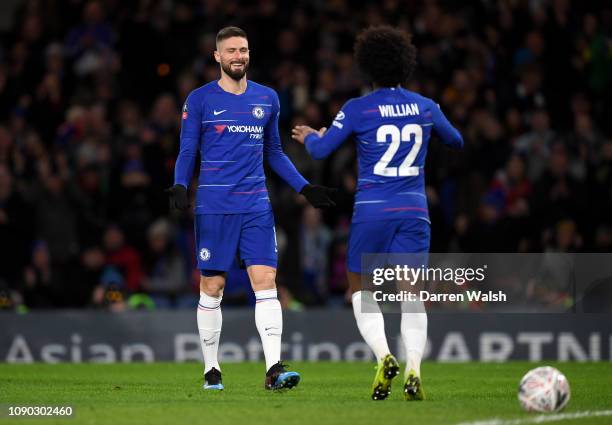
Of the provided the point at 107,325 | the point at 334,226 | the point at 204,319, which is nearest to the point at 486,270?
the point at 334,226

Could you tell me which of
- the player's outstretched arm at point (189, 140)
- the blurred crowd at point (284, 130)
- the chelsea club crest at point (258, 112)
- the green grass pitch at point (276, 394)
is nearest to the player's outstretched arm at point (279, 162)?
the chelsea club crest at point (258, 112)

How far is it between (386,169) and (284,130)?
8.32 metres

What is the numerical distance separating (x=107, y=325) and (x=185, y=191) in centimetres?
521

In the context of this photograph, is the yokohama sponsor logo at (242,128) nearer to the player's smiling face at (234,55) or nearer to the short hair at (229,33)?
the player's smiling face at (234,55)

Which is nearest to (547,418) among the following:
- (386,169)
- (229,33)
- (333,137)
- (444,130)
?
(386,169)

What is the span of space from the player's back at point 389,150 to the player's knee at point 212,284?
130 centimetres

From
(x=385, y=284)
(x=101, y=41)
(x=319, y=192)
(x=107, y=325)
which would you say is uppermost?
(x=101, y=41)

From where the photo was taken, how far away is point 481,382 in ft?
35.4

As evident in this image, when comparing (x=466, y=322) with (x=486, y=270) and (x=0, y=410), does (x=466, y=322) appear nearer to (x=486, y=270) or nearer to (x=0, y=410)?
(x=486, y=270)

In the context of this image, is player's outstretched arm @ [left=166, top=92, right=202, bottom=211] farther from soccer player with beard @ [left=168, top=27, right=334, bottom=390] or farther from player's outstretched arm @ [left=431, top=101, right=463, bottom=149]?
player's outstretched arm @ [left=431, top=101, right=463, bottom=149]

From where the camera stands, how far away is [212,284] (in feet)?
32.1

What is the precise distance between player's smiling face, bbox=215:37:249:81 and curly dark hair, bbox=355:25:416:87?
3.12 ft

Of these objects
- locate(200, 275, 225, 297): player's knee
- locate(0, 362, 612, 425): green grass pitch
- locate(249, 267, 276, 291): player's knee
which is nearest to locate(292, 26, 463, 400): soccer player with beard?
locate(0, 362, 612, 425): green grass pitch

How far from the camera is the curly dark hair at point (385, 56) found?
896cm
